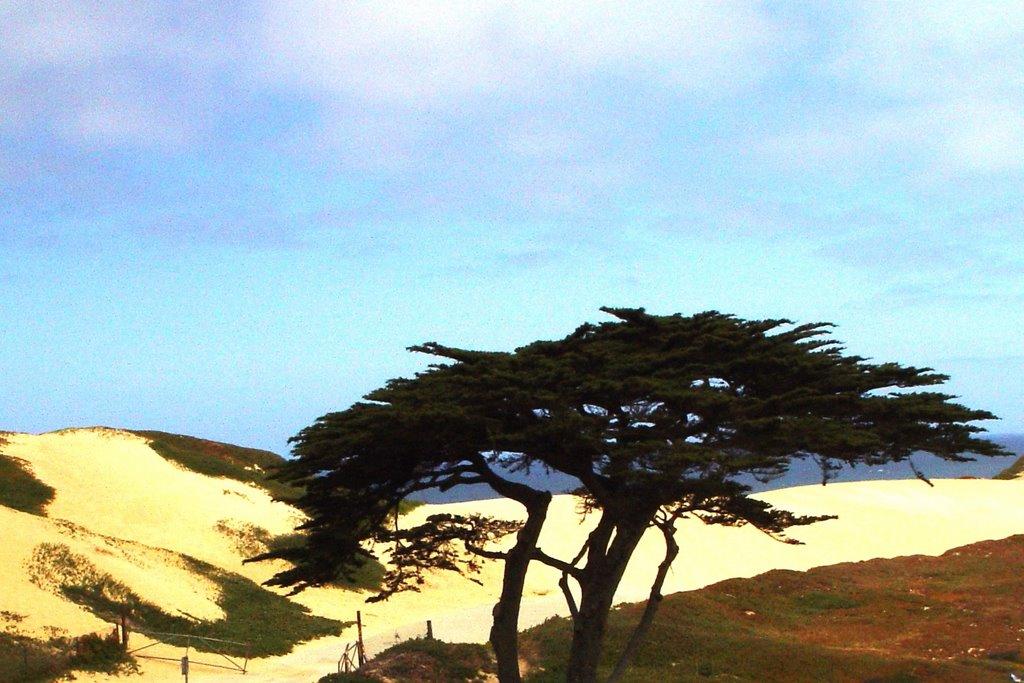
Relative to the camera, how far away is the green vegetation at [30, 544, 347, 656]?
111 feet

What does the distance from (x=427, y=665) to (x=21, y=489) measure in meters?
30.4

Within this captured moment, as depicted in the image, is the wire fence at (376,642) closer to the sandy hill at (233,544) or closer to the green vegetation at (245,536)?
the sandy hill at (233,544)

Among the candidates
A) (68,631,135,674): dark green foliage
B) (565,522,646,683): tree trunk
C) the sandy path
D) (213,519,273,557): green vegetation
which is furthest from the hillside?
(213,519,273,557): green vegetation

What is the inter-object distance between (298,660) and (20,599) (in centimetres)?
801

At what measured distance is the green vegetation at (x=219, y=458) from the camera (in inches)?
2265

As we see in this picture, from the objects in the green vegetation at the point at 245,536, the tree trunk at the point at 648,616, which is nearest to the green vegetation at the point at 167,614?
the green vegetation at the point at 245,536

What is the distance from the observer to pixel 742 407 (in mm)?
17953

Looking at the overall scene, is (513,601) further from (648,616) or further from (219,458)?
(219,458)

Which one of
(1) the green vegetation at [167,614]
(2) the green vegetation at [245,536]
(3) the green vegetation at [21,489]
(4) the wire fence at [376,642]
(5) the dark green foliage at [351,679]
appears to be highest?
(3) the green vegetation at [21,489]

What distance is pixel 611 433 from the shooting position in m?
18.0

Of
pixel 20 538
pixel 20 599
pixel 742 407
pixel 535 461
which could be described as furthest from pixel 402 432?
pixel 20 538

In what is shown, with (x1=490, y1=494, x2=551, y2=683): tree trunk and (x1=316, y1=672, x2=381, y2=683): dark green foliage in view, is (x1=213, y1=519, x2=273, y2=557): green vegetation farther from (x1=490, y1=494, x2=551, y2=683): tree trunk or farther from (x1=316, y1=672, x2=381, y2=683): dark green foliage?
(x1=490, y1=494, x2=551, y2=683): tree trunk

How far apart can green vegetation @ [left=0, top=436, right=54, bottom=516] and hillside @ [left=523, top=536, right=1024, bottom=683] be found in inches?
1059

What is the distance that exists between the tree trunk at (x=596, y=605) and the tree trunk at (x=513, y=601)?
106 cm
